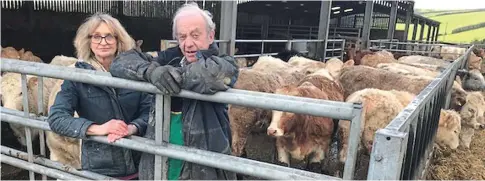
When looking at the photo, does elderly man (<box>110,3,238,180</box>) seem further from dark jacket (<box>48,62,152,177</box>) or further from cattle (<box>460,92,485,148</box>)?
cattle (<box>460,92,485,148</box>)

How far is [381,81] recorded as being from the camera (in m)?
6.01

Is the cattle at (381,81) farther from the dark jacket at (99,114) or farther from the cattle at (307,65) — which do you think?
the dark jacket at (99,114)

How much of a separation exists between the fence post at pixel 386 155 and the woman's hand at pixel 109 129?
107cm

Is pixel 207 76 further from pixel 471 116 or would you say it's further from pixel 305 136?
pixel 471 116

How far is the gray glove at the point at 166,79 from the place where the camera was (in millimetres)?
1494

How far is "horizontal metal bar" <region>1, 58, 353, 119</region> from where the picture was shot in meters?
1.34

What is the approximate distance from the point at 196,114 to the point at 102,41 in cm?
77

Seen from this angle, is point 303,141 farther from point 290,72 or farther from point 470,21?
point 470,21

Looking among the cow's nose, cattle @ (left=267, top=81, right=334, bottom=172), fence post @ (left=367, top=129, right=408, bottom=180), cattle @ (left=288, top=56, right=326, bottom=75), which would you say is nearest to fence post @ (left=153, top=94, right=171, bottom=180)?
fence post @ (left=367, top=129, right=408, bottom=180)

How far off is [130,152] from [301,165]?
2948 millimetres

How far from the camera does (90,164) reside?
6.51 ft

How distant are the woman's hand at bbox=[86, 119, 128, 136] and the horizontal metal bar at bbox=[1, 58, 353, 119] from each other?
19 cm

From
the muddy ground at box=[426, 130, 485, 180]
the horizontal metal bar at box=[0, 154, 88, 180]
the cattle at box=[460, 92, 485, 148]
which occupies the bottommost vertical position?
the muddy ground at box=[426, 130, 485, 180]

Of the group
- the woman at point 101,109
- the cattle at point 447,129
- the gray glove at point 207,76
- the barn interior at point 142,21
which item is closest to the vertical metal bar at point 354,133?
the gray glove at point 207,76
